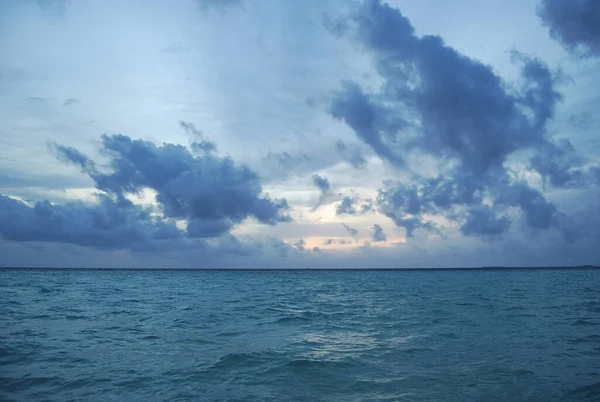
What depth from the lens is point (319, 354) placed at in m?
18.0

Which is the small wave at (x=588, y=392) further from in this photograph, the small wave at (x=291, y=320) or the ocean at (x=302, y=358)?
the small wave at (x=291, y=320)

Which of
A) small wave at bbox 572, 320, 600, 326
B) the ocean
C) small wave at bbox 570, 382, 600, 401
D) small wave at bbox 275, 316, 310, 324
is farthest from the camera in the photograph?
small wave at bbox 275, 316, 310, 324

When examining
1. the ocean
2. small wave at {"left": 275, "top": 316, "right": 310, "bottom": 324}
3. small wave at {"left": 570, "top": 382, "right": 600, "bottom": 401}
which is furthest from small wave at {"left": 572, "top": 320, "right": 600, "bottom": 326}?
small wave at {"left": 275, "top": 316, "right": 310, "bottom": 324}

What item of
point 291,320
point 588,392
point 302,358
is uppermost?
point 588,392

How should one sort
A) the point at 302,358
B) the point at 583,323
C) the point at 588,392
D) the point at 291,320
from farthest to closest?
1. the point at 291,320
2. the point at 583,323
3. the point at 302,358
4. the point at 588,392

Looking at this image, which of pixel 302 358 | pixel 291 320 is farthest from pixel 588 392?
pixel 291 320

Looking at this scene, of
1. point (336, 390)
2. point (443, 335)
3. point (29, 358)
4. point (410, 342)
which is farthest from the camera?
point (443, 335)

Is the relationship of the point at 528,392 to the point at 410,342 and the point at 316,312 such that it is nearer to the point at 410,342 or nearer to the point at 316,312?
the point at 410,342

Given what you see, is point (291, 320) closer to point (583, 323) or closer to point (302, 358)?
point (302, 358)

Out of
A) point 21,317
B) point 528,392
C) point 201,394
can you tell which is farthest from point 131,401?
point 21,317

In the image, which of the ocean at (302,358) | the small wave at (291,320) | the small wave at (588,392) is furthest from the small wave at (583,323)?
the small wave at (291,320)

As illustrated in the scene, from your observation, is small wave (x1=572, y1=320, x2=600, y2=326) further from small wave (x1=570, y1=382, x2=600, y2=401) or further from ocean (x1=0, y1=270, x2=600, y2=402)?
small wave (x1=570, y1=382, x2=600, y2=401)

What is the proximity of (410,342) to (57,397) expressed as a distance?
16.1m

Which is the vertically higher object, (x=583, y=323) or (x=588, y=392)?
(x=588, y=392)
